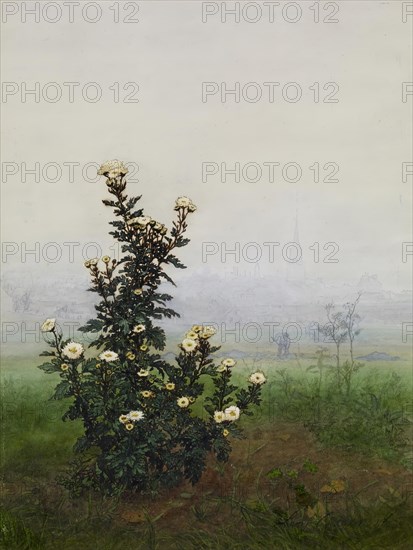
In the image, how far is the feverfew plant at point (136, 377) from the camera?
456cm

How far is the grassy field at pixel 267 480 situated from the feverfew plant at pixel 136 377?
0.24 m

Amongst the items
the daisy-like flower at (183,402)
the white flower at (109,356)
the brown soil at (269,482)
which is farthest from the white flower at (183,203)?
the brown soil at (269,482)

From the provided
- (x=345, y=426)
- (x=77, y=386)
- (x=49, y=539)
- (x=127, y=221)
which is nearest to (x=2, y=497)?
(x=49, y=539)

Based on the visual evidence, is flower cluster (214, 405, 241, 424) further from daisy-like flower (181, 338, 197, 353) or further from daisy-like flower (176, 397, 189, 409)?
daisy-like flower (181, 338, 197, 353)

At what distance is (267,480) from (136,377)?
1.32 m

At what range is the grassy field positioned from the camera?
4.50 metres

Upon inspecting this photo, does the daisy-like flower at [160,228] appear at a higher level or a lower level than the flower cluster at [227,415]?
higher

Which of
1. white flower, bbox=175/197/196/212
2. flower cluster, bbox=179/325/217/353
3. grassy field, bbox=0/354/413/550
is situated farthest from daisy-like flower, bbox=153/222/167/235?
grassy field, bbox=0/354/413/550

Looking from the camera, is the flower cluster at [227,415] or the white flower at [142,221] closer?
the white flower at [142,221]

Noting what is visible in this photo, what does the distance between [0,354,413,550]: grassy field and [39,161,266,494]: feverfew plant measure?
0.24m

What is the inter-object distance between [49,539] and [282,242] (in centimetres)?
298

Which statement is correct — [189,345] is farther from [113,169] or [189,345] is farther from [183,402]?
[113,169]

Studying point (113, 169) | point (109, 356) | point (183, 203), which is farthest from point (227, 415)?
point (113, 169)

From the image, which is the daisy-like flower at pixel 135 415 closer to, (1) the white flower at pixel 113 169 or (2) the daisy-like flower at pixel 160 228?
(2) the daisy-like flower at pixel 160 228
